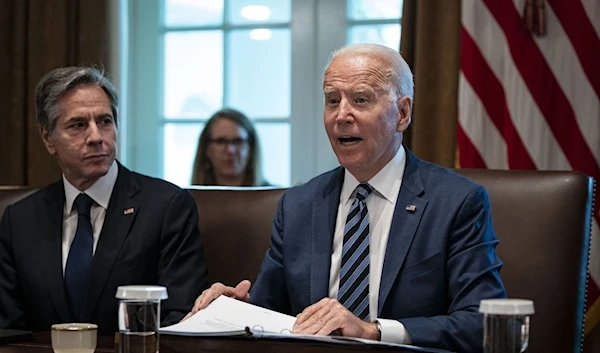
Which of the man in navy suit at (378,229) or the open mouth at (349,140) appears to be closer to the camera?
the man in navy suit at (378,229)

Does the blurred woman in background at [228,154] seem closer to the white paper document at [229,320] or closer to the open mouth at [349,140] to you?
the open mouth at [349,140]

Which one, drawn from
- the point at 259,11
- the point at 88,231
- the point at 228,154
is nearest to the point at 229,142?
the point at 228,154

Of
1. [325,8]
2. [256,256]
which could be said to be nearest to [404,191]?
[256,256]

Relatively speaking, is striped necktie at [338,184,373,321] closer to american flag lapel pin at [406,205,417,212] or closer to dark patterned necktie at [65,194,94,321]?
american flag lapel pin at [406,205,417,212]

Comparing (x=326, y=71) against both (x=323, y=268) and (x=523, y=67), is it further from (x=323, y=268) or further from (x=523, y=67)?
(x=523, y=67)

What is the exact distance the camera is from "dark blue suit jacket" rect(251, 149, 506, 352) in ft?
8.01

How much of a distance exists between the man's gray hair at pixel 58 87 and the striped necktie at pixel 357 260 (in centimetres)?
103

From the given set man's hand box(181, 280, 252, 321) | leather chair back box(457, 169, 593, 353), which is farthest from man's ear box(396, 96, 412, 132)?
man's hand box(181, 280, 252, 321)

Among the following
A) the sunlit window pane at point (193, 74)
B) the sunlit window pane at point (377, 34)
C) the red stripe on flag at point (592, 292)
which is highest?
the sunlit window pane at point (377, 34)

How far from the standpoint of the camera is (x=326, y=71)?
279 cm

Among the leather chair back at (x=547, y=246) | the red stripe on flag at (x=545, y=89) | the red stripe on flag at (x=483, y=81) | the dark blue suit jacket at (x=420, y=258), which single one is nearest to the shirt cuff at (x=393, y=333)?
the dark blue suit jacket at (x=420, y=258)

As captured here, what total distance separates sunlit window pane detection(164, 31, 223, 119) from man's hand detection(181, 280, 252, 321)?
8.28 ft

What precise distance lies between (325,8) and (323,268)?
7.80 feet

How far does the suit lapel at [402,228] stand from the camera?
2.59m
